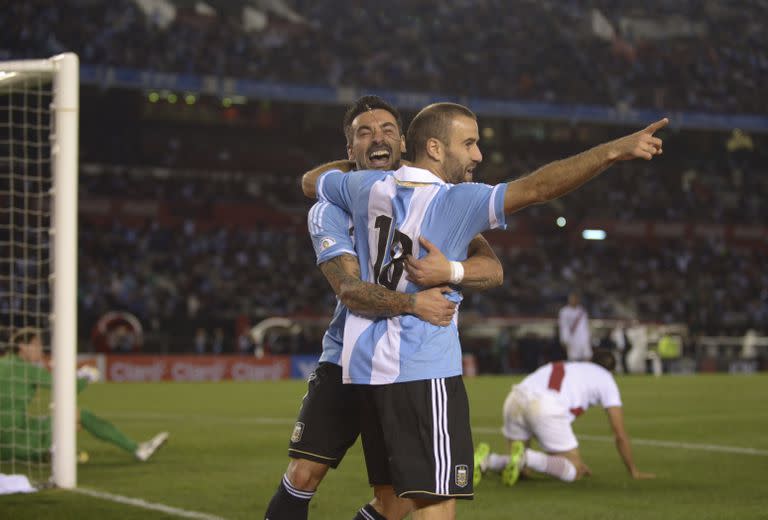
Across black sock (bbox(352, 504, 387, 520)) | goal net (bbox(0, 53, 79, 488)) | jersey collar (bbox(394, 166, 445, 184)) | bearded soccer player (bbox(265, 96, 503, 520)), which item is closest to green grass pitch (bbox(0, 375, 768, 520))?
goal net (bbox(0, 53, 79, 488))

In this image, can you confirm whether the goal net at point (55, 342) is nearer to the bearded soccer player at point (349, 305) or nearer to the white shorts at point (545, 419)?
the white shorts at point (545, 419)

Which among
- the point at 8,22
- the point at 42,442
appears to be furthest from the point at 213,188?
the point at 42,442

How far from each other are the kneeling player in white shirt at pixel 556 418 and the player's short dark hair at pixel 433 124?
5.40 metres

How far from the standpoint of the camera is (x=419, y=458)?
420 centimetres

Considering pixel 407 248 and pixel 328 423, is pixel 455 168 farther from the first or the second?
pixel 328 423

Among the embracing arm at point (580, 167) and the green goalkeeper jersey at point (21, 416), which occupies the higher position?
the embracing arm at point (580, 167)

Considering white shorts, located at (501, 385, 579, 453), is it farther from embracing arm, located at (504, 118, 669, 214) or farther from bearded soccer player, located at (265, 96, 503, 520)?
embracing arm, located at (504, 118, 669, 214)

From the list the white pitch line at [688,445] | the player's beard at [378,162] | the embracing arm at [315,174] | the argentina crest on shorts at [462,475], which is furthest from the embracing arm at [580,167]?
the white pitch line at [688,445]

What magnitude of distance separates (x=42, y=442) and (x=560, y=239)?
1458 inches

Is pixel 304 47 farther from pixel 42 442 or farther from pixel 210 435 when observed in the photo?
pixel 42 442

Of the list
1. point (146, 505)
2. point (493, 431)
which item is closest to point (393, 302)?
point (146, 505)

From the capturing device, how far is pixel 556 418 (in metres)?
9.61

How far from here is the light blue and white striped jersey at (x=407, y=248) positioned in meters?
4.21

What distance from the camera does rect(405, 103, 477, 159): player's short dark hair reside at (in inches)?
169
